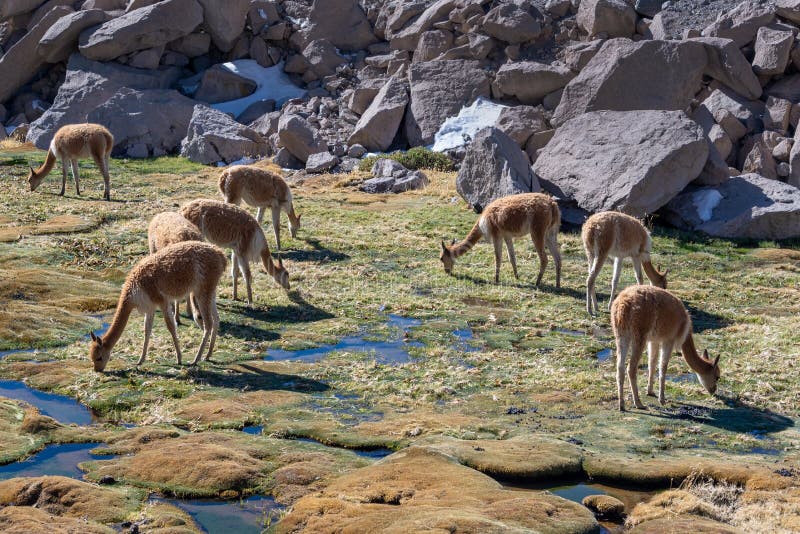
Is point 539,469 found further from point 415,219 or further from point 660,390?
point 415,219

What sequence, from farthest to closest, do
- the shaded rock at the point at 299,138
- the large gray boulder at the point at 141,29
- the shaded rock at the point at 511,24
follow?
the large gray boulder at the point at 141,29 → the shaded rock at the point at 511,24 → the shaded rock at the point at 299,138

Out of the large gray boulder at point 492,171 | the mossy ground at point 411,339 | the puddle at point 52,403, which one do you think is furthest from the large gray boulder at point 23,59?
the puddle at point 52,403

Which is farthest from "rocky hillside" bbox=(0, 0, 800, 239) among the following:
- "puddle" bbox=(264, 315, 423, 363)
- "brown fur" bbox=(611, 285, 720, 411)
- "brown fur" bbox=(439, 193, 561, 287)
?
"brown fur" bbox=(611, 285, 720, 411)

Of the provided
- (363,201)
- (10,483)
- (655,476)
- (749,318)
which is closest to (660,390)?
(655,476)

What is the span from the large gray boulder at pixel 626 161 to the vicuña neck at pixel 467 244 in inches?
200

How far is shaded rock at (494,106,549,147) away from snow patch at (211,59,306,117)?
1294 cm

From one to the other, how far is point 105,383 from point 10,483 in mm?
4102

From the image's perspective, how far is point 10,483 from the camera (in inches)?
382

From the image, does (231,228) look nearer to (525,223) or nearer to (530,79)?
(525,223)

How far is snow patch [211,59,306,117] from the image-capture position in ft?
143

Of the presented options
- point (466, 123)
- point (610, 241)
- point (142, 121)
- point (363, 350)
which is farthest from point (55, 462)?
point (142, 121)

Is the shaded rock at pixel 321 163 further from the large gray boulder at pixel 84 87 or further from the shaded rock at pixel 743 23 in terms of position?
the shaded rock at pixel 743 23

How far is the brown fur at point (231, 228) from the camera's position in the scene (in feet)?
59.4

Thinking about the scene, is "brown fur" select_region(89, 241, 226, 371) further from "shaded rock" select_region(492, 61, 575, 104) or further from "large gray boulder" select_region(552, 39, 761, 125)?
"shaded rock" select_region(492, 61, 575, 104)
